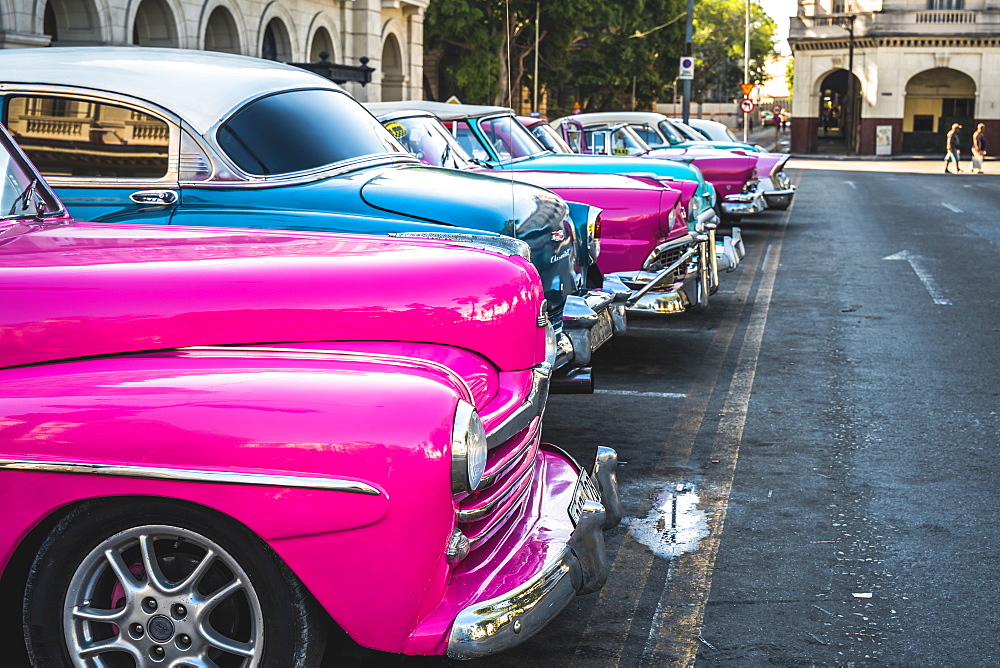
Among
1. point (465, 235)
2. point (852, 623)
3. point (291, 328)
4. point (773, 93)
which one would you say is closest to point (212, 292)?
point (291, 328)

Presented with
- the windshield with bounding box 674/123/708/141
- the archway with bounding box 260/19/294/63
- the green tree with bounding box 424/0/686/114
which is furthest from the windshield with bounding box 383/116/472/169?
the green tree with bounding box 424/0/686/114

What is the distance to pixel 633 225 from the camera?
902 centimetres

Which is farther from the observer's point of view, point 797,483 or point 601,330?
point 601,330

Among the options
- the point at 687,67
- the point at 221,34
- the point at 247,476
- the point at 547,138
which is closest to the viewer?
the point at 247,476

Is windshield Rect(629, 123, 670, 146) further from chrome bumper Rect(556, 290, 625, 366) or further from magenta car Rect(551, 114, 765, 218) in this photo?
chrome bumper Rect(556, 290, 625, 366)

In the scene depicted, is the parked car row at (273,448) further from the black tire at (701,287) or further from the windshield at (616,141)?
the windshield at (616,141)

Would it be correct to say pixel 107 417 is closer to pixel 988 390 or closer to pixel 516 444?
pixel 516 444

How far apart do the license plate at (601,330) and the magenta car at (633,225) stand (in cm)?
178

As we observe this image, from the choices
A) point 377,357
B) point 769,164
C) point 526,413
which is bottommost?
point 526,413

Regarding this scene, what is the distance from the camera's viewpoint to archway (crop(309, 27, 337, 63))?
27.7m

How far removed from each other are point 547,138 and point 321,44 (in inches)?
647

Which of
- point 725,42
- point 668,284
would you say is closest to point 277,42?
point 668,284

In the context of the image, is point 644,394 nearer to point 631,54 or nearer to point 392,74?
point 392,74

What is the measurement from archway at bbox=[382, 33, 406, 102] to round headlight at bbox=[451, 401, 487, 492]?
2966 cm
